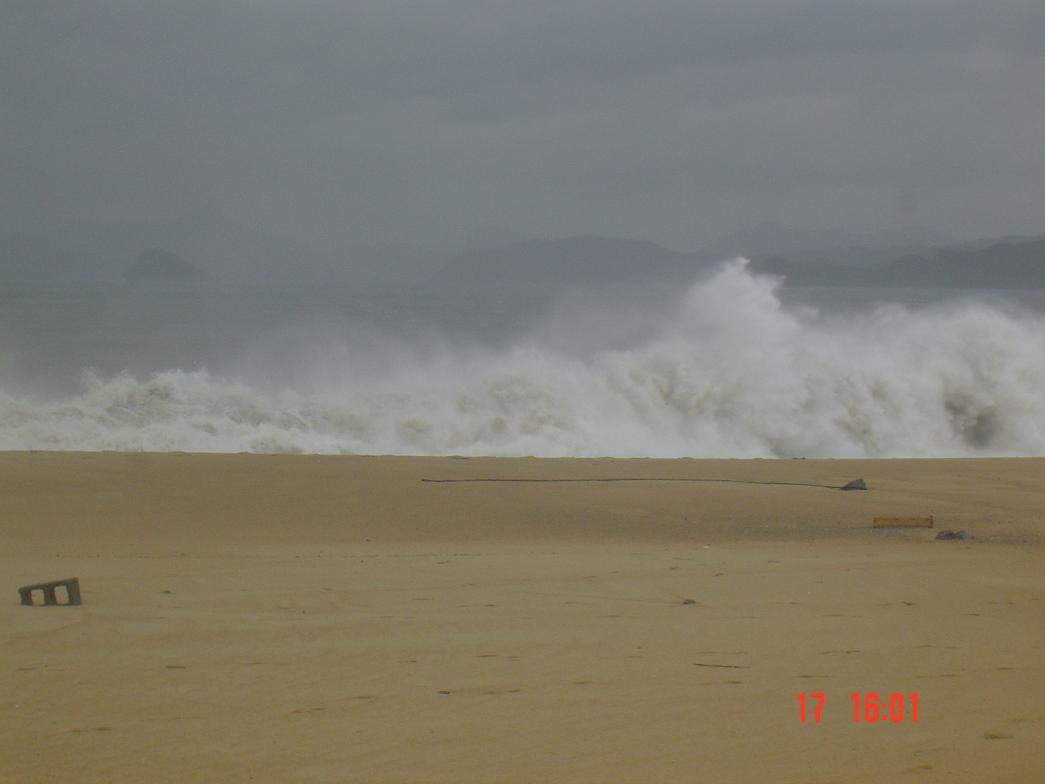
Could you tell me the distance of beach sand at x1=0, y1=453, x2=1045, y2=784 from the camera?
420 centimetres

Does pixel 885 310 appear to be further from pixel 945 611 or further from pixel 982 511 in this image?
pixel 945 611

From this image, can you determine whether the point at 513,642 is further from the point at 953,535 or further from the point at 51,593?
the point at 953,535

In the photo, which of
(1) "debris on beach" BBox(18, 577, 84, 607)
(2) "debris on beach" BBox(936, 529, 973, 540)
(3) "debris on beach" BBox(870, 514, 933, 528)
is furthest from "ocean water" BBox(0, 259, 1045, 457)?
(1) "debris on beach" BBox(18, 577, 84, 607)

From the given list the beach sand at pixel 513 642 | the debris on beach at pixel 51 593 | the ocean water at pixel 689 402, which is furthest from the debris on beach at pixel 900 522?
the ocean water at pixel 689 402

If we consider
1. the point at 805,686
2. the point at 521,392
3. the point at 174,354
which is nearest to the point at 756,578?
the point at 805,686

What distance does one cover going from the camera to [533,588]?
7.16 m

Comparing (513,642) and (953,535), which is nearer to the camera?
(513,642)

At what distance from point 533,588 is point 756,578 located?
1.60m
